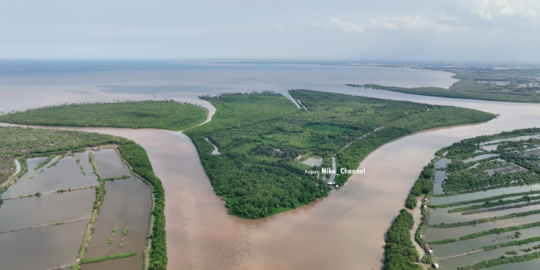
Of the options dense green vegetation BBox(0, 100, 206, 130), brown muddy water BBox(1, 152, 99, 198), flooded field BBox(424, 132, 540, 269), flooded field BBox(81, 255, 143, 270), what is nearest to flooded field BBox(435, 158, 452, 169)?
flooded field BBox(424, 132, 540, 269)

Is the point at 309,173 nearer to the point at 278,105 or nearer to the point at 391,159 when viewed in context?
the point at 391,159

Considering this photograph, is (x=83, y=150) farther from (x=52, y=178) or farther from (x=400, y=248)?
(x=400, y=248)

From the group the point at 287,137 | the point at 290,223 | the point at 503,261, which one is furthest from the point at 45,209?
the point at 503,261

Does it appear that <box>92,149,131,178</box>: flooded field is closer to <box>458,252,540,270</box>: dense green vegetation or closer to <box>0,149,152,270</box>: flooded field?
<box>0,149,152,270</box>: flooded field

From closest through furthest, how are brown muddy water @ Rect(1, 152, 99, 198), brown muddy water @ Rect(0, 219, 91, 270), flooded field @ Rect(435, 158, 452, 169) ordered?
brown muddy water @ Rect(0, 219, 91, 270) < brown muddy water @ Rect(1, 152, 99, 198) < flooded field @ Rect(435, 158, 452, 169)

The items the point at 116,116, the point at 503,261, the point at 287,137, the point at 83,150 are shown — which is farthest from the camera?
the point at 116,116

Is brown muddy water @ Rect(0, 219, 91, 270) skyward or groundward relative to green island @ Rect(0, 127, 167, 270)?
groundward
